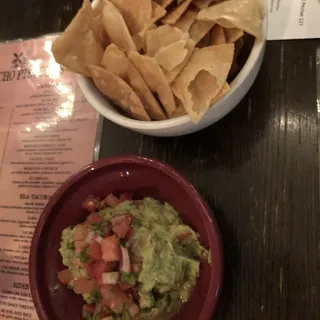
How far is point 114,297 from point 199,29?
516 millimetres

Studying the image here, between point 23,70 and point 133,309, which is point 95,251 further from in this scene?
point 23,70

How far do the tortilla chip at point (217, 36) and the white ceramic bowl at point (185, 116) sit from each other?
0.06 m

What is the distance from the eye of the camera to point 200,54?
0.90 m

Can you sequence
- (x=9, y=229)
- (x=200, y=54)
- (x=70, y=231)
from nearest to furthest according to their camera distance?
(x=200, y=54)
(x=70, y=231)
(x=9, y=229)

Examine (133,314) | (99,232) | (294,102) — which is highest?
(294,102)

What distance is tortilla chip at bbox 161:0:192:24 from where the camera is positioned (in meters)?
0.94

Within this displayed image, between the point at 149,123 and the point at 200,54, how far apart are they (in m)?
0.15

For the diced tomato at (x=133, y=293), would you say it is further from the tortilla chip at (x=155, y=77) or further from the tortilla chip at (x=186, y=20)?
the tortilla chip at (x=186, y=20)

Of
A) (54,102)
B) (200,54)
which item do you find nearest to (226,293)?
(200,54)

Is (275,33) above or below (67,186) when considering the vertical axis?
above

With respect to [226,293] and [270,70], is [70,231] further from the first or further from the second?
[270,70]

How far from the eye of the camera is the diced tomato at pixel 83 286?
97 centimetres

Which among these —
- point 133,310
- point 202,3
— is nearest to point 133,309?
point 133,310

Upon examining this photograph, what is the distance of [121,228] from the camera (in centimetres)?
94
